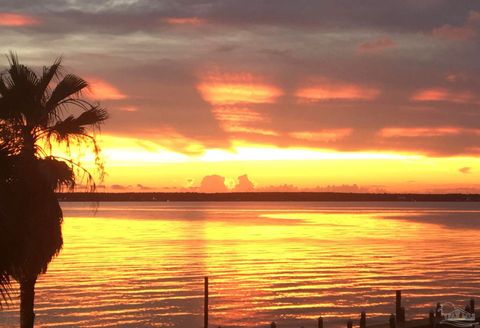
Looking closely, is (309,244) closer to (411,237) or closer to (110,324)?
(411,237)

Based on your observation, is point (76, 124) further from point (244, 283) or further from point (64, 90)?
point (244, 283)

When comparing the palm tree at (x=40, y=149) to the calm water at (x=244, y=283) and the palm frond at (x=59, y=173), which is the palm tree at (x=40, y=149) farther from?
the calm water at (x=244, y=283)

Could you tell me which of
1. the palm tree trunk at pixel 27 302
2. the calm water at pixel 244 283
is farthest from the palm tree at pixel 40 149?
the calm water at pixel 244 283

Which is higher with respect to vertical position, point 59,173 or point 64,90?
point 64,90

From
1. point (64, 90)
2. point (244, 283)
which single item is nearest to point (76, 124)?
point (64, 90)

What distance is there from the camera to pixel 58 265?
7669cm

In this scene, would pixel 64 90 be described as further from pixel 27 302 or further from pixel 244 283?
pixel 244 283

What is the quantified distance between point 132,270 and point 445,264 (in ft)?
109

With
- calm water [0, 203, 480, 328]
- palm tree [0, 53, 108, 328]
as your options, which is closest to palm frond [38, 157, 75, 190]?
palm tree [0, 53, 108, 328]

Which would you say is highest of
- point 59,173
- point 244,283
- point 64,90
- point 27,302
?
point 64,90

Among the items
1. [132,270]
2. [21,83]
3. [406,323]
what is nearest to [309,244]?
[132,270]

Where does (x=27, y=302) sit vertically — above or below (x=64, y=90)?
below

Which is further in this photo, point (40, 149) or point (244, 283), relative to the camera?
point (244, 283)

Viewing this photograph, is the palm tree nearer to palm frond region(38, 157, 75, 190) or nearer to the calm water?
palm frond region(38, 157, 75, 190)
